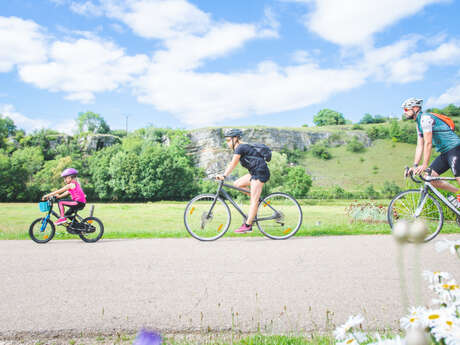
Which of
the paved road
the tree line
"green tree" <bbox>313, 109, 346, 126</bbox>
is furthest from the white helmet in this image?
"green tree" <bbox>313, 109, 346, 126</bbox>

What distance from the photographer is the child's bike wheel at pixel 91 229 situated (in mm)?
6234

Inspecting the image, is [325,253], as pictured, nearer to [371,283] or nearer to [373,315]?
[371,283]

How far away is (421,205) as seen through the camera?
535 cm

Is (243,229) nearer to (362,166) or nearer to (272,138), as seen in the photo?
(362,166)

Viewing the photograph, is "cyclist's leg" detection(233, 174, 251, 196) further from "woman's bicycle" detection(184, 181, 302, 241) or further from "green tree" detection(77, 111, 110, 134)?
"green tree" detection(77, 111, 110, 134)

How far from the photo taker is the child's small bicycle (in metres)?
6.11

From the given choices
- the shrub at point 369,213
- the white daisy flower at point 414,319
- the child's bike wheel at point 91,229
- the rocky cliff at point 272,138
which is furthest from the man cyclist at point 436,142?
the rocky cliff at point 272,138

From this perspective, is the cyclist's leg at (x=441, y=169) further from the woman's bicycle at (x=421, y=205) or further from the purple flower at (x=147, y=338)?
the purple flower at (x=147, y=338)

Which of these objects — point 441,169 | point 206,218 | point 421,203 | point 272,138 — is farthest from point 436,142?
point 272,138

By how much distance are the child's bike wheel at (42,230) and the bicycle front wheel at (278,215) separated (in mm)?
3889

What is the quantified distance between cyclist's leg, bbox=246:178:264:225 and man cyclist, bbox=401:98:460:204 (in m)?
2.47

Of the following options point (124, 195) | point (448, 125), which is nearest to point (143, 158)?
point (124, 195)

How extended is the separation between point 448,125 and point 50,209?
7.12 metres

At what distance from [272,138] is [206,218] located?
7977cm
